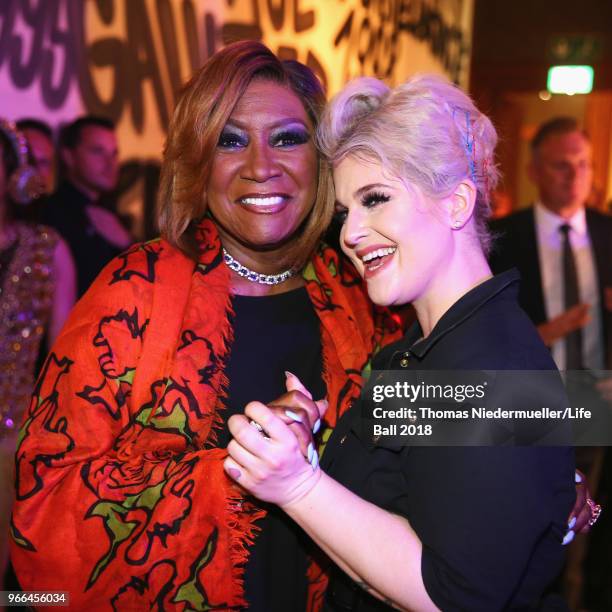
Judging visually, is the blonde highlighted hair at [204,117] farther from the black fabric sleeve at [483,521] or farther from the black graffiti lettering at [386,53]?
the black graffiti lettering at [386,53]

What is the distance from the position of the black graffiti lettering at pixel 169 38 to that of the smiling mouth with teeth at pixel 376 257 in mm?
2834

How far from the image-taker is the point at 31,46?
3328 millimetres

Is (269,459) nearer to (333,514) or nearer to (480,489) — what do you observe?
(333,514)

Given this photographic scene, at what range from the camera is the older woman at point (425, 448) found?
115cm

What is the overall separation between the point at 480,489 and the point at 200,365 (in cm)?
71

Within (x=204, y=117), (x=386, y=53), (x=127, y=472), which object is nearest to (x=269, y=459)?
(x=127, y=472)

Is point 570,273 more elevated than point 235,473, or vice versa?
point 570,273

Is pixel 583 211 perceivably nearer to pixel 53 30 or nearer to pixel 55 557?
pixel 53 30

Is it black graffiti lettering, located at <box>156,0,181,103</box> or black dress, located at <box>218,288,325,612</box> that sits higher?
black graffiti lettering, located at <box>156,0,181,103</box>

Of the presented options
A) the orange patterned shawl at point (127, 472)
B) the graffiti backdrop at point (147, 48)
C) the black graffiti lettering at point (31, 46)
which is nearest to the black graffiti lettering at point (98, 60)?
the graffiti backdrop at point (147, 48)

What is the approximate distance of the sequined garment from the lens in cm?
235

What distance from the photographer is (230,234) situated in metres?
1.85

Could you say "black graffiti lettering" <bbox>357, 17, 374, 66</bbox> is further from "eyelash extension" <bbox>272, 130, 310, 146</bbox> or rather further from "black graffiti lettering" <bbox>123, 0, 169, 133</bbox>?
"eyelash extension" <bbox>272, 130, 310, 146</bbox>

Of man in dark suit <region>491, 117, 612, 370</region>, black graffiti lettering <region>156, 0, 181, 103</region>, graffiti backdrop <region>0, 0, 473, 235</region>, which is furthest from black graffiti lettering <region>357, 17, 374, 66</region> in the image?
man in dark suit <region>491, 117, 612, 370</region>
